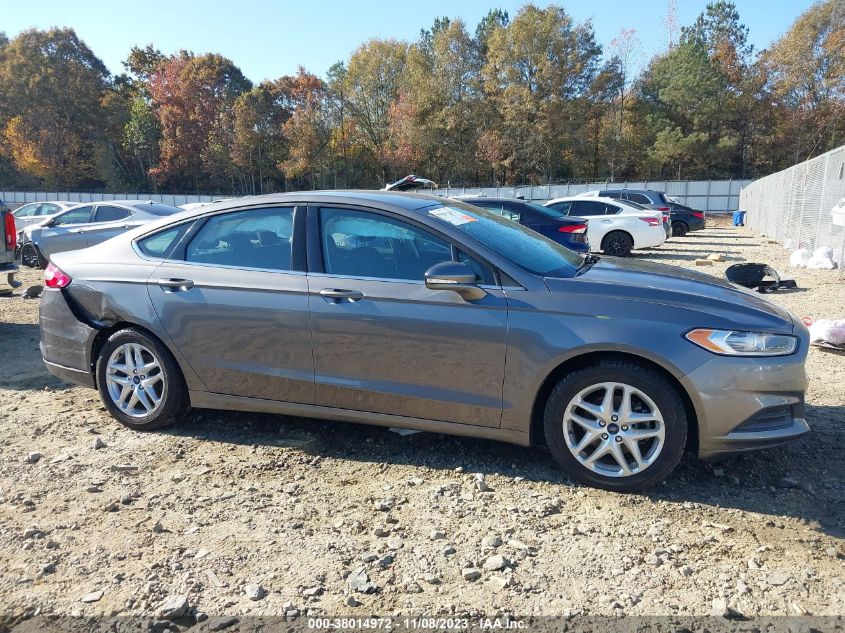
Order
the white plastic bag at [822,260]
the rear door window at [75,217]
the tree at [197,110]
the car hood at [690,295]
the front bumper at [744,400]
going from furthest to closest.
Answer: the tree at [197,110]
the rear door window at [75,217]
the white plastic bag at [822,260]
the car hood at [690,295]
the front bumper at [744,400]

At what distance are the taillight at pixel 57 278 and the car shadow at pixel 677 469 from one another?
132 cm

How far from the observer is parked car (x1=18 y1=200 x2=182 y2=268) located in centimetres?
1124

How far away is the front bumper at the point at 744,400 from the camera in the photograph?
294 cm

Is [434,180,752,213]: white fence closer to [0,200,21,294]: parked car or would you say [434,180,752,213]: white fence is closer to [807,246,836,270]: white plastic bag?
[807,246,836,270]: white plastic bag

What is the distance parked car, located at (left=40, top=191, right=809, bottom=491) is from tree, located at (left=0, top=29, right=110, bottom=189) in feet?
209

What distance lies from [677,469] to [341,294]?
7.49 ft

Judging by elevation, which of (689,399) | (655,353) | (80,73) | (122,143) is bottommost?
(689,399)

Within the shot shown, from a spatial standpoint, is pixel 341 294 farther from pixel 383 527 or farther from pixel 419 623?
pixel 419 623

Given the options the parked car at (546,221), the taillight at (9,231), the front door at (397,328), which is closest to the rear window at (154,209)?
the taillight at (9,231)

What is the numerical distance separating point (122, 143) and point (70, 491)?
65685mm

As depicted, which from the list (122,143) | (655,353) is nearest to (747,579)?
(655,353)

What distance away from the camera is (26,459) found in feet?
12.1

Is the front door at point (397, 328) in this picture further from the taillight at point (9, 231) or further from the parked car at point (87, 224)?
the parked car at point (87, 224)

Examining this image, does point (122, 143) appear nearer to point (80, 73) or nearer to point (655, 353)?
point (80, 73)
